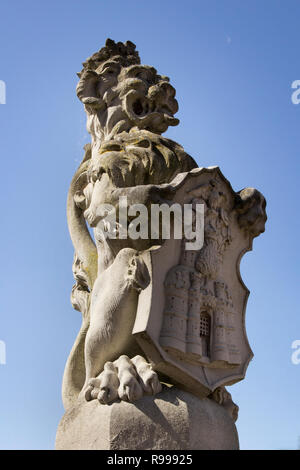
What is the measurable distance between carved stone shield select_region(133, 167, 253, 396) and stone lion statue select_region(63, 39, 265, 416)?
14 cm

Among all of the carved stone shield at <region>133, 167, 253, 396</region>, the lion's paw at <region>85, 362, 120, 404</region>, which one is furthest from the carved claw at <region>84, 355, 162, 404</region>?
the carved stone shield at <region>133, 167, 253, 396</region>

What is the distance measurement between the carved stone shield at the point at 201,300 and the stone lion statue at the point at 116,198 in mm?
142

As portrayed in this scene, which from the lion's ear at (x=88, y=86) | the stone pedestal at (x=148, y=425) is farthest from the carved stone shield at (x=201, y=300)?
the lion's ear at (x=88, y=86)

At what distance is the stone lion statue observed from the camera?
4809 mm

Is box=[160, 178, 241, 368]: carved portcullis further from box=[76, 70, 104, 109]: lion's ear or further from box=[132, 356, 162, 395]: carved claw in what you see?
box=[76, 70, 104, 109]: lion's ear

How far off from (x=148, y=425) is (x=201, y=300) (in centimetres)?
114

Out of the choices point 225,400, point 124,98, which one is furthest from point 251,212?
point 124,98

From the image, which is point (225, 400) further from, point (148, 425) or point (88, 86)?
point (88, 86)

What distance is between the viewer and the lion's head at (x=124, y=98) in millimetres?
6320

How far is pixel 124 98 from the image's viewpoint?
6371 mm

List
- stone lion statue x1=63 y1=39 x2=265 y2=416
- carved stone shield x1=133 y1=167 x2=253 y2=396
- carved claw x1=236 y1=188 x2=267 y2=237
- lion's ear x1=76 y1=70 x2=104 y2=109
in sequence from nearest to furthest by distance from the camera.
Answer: carved stone shield x1=133 y1=167 x2=253 y2=396 < stone lion statue x1=63 y1=39 x2=265 y2=416 < carved claw x1=236 y1=188 x2=267 y2=237 < lion's ear x1=76 y1=70 x2=104 y2=109
